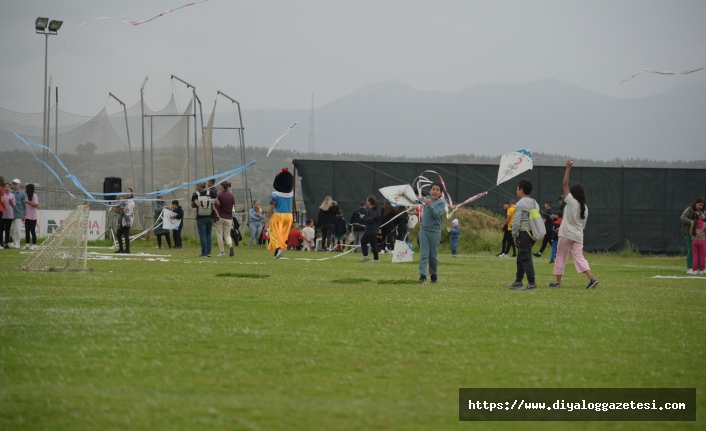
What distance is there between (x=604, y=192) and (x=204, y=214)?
67.0 ft

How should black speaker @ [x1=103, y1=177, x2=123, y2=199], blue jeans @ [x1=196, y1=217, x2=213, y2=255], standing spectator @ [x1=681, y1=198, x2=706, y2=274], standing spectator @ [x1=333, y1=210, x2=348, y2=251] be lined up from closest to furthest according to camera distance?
standing spectator @ [x1=681, y1=198, x2=706, y2=274] → blue jeans @ [x1=196, y1=217, x2=213, y2=255] → black speaker @ [x1=103, y1=177, x2=123, y2=199] → standing spectator @ [x1=333, y1=210, x2=348, y2=251]

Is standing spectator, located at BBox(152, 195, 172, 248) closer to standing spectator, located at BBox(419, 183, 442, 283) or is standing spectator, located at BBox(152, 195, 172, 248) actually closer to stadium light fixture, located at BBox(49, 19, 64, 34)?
stadium light fixture, located at BBox(49, 19, 64, 34)

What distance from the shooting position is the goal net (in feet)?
43.7

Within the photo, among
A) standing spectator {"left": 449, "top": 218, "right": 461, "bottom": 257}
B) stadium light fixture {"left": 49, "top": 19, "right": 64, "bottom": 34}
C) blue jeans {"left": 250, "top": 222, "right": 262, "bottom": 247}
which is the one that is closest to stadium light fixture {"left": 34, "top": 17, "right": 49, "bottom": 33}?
stadium light fixture {"left": 49, "top": 19, "right": 64, "bottom": 34}

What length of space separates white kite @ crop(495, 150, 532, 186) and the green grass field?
9332 millimetres

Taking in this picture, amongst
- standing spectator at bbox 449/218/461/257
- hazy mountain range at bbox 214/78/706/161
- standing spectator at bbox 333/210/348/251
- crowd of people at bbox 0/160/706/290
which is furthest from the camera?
hazy mountain range at bbox 214/78/706/161

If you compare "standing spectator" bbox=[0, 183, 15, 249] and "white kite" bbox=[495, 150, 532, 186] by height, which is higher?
"white kite" bbox=[495, 150, 532, 186]

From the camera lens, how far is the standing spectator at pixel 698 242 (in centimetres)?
1784

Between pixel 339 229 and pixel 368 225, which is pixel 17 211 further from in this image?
pixel 339 229

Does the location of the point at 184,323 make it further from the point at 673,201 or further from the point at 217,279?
the point at 673,201

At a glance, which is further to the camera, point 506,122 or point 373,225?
point 506,122

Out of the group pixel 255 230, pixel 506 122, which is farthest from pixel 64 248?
pixel 506 122

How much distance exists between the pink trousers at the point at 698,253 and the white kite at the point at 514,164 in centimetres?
447

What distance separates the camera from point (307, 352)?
20.0 feet
